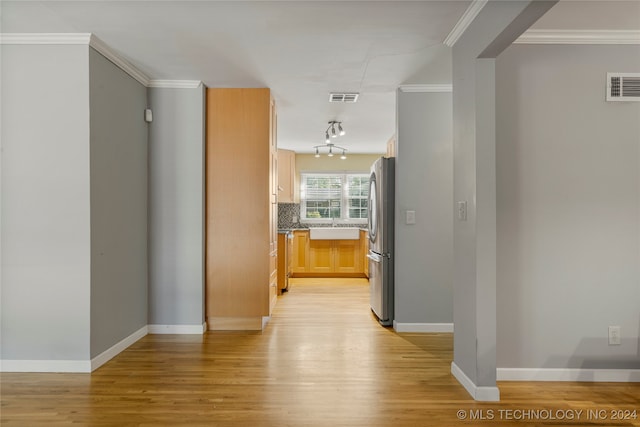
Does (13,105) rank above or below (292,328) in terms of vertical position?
above

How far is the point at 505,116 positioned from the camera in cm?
261

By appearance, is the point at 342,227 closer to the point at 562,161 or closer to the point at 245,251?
the point at 245,251

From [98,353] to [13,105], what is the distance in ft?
6.34

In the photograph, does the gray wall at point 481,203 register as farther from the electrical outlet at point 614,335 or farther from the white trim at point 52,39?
the white trim at point 52,39

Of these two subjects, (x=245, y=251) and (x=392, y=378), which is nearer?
(x=392, y=378)

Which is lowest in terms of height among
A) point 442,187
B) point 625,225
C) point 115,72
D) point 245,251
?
point 245,251

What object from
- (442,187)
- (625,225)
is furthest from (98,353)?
(625,225)

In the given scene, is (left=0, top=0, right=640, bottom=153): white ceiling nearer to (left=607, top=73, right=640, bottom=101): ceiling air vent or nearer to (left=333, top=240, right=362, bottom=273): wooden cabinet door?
(left=607, top=73, right=640, bottom=101): ceiling air vent

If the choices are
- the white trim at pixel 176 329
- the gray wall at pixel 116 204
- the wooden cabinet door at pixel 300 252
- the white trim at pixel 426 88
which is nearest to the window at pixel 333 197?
the wooden cabinet door at pixel 300 252

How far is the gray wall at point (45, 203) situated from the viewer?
2.72 metres

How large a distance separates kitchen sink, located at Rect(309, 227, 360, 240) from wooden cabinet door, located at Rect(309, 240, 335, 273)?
106mm

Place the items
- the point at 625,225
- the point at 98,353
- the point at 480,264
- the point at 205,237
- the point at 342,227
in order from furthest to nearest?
the point at 342,227
the point at 205,237
the point at 98,353
the point at 625,225
the point at 480,264

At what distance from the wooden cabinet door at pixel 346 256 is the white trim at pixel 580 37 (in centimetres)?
495

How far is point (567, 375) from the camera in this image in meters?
2.61
